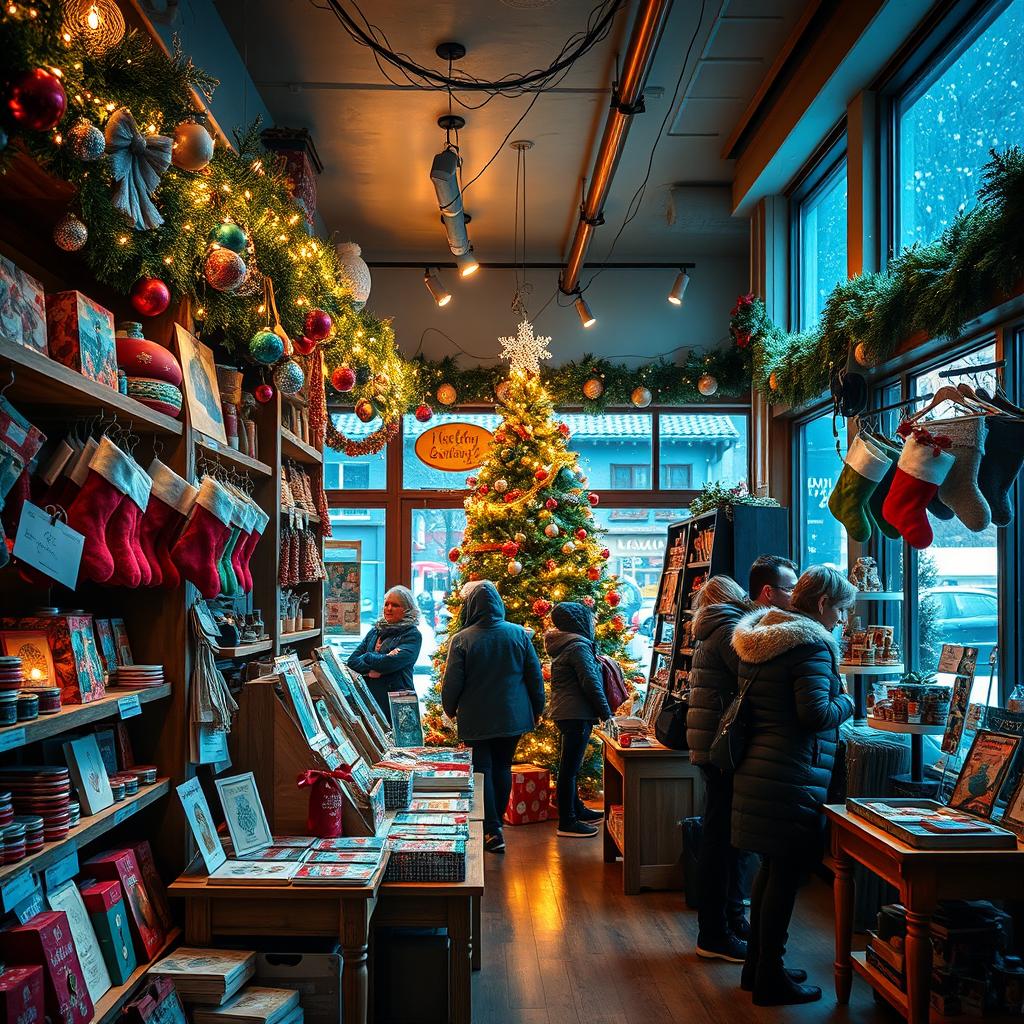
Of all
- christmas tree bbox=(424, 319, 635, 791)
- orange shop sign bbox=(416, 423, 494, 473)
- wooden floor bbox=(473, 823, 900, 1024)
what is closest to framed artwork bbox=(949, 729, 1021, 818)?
wooden floor bbox=(473, 823, 900, 1024)

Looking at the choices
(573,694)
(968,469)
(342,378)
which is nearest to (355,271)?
(342,378)

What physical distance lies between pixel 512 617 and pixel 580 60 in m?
4.11

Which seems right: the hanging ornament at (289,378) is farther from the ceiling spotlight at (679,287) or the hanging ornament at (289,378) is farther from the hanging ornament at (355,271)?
the ceiling spotlight at (679,287)

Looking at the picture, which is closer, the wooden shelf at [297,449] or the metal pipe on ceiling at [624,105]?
the wooden shelf at [297,449]

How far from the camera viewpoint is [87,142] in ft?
6.72

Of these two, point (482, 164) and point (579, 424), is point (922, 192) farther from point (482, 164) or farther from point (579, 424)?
point (579, 424)

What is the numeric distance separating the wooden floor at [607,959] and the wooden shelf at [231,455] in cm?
223

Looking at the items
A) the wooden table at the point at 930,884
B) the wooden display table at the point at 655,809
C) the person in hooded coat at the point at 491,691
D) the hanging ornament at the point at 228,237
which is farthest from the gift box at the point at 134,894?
the person in hooded coat at the point at 491,691

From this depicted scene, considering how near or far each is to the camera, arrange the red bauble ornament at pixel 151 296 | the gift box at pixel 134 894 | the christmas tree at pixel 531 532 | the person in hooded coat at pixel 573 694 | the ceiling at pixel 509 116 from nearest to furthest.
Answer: the gift box at pixel 134 894
the red bauble ornament at pixel 151 296
the ceiling at pixel 509 116
the person in hooded coat at pixel 573 694
the christmas tree at pixel 531 532

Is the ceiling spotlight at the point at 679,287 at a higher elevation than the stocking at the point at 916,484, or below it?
higher

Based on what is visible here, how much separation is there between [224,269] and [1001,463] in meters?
2.79

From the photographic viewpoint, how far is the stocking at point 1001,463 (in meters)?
3.62

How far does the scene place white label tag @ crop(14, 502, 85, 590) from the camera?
215cm

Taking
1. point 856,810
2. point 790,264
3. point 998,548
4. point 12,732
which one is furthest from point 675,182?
point 12,732
